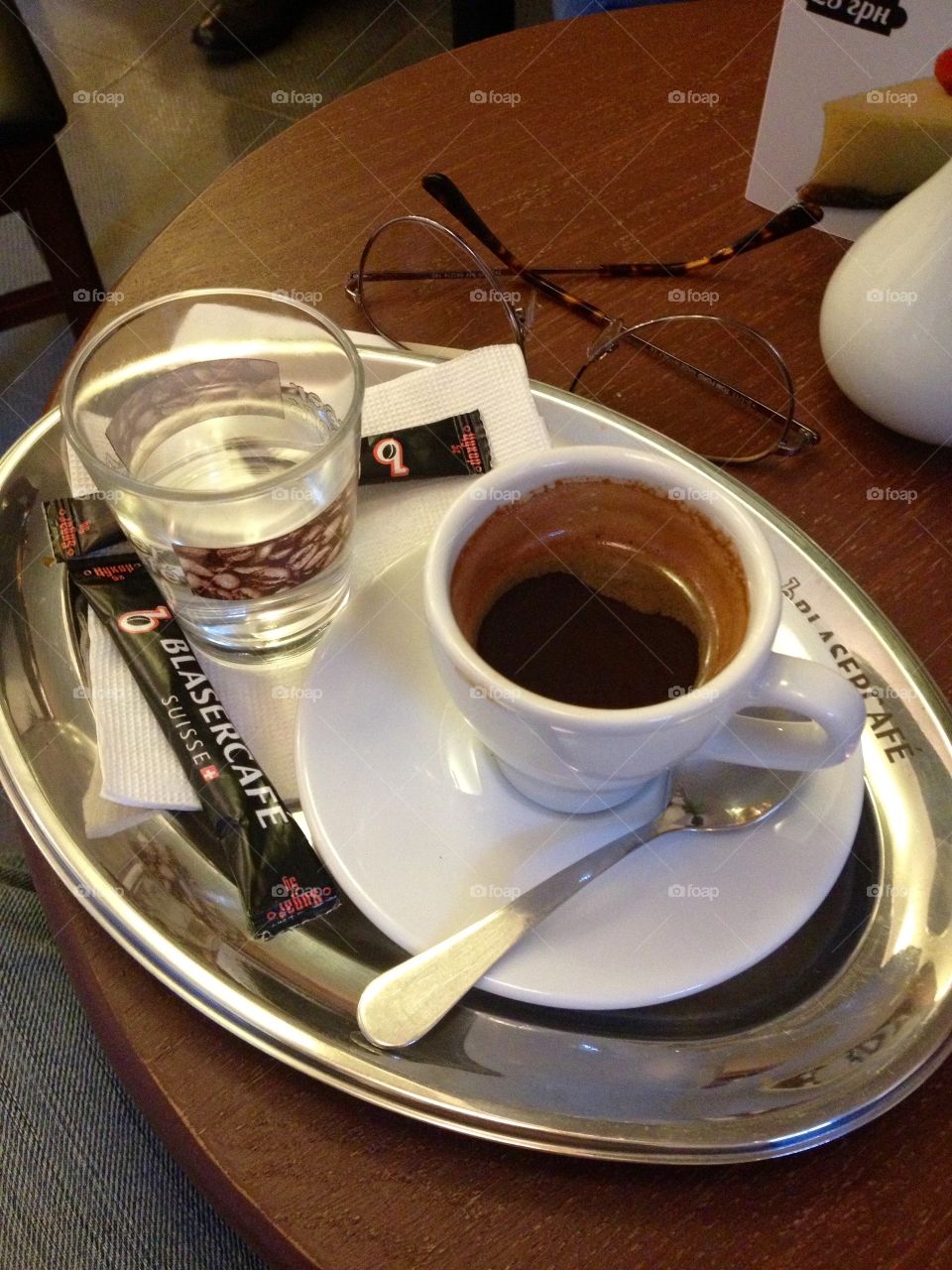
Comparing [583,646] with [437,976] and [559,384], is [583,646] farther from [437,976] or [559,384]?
[559,384]

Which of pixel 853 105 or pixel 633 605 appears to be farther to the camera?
pixel 853 105

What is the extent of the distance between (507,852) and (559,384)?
352 mm

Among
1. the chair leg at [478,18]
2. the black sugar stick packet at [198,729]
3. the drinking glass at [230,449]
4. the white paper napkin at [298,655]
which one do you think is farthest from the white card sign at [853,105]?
the chair leg at [478,18]

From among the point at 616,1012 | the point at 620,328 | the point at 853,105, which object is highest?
the point at 853,105

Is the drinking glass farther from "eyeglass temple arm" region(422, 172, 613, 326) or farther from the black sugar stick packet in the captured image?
"eyeglass temple arm" region(422, 172, 613, 326)

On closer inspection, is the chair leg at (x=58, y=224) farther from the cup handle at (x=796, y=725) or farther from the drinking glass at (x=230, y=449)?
the cup handle at (x=796, y=725)

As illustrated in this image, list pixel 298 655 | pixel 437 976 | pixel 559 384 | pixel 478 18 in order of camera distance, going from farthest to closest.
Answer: pixel 478 18 < pixel 559 384 < pixel 298 655 < pixel 437 976

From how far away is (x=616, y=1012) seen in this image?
1.39 ft

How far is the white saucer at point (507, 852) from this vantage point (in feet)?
1.36

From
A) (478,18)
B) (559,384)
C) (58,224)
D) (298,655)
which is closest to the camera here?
(298,655)

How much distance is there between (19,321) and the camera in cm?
132

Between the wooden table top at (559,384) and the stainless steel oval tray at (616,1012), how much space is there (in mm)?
14

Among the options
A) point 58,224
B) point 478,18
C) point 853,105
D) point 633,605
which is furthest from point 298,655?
point 478,18

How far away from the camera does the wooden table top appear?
0.38 meters
